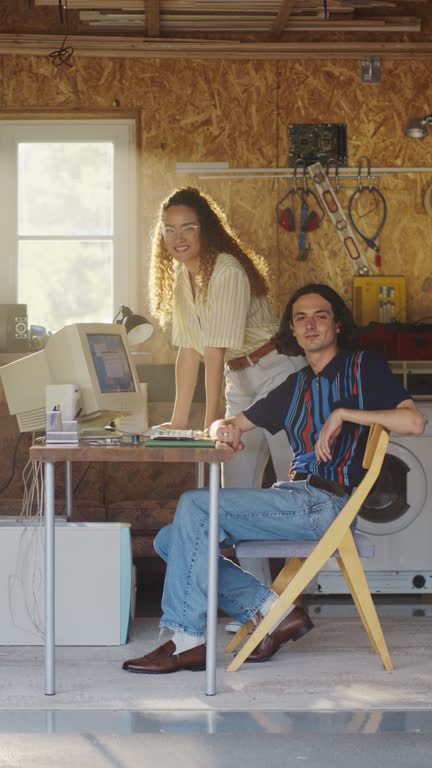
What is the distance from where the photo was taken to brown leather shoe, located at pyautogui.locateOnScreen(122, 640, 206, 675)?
3506 millimetres

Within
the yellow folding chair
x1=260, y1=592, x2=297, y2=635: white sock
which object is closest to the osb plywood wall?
x1=260, y1=592, x2=297, y2=635: white sock

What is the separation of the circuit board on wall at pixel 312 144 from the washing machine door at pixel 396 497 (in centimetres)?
199

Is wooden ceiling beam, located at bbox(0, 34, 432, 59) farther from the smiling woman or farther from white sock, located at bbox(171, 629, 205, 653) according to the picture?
white sock, located at bbox(171, 629, 205, 653)

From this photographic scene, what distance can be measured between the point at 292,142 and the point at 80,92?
1.19 meters

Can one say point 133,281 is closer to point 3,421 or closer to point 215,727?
point 3,421

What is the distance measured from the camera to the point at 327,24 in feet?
19.6

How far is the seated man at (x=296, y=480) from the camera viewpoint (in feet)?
11.3

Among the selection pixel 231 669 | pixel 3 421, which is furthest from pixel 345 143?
pixel 231 669

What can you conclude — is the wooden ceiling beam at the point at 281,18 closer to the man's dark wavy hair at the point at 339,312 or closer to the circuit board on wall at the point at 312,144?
the circuit board on wall at the point at 312,144

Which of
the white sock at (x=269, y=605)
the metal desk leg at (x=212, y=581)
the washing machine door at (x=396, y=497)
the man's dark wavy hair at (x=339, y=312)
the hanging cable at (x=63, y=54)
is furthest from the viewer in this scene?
the hanging cable at (x=63, y=54)

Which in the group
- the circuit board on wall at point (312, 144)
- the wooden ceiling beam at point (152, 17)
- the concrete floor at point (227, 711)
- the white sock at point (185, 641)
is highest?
the wooden ceiling beam at point (152, 17)

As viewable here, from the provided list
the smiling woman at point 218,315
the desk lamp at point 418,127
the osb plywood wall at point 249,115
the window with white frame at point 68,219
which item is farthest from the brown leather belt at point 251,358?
the desk lamp at point 418,127

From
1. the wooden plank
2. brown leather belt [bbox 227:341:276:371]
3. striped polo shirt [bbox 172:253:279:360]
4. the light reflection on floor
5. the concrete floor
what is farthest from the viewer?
the wooden plank

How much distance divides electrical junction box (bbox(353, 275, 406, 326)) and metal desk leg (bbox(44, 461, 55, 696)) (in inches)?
124
